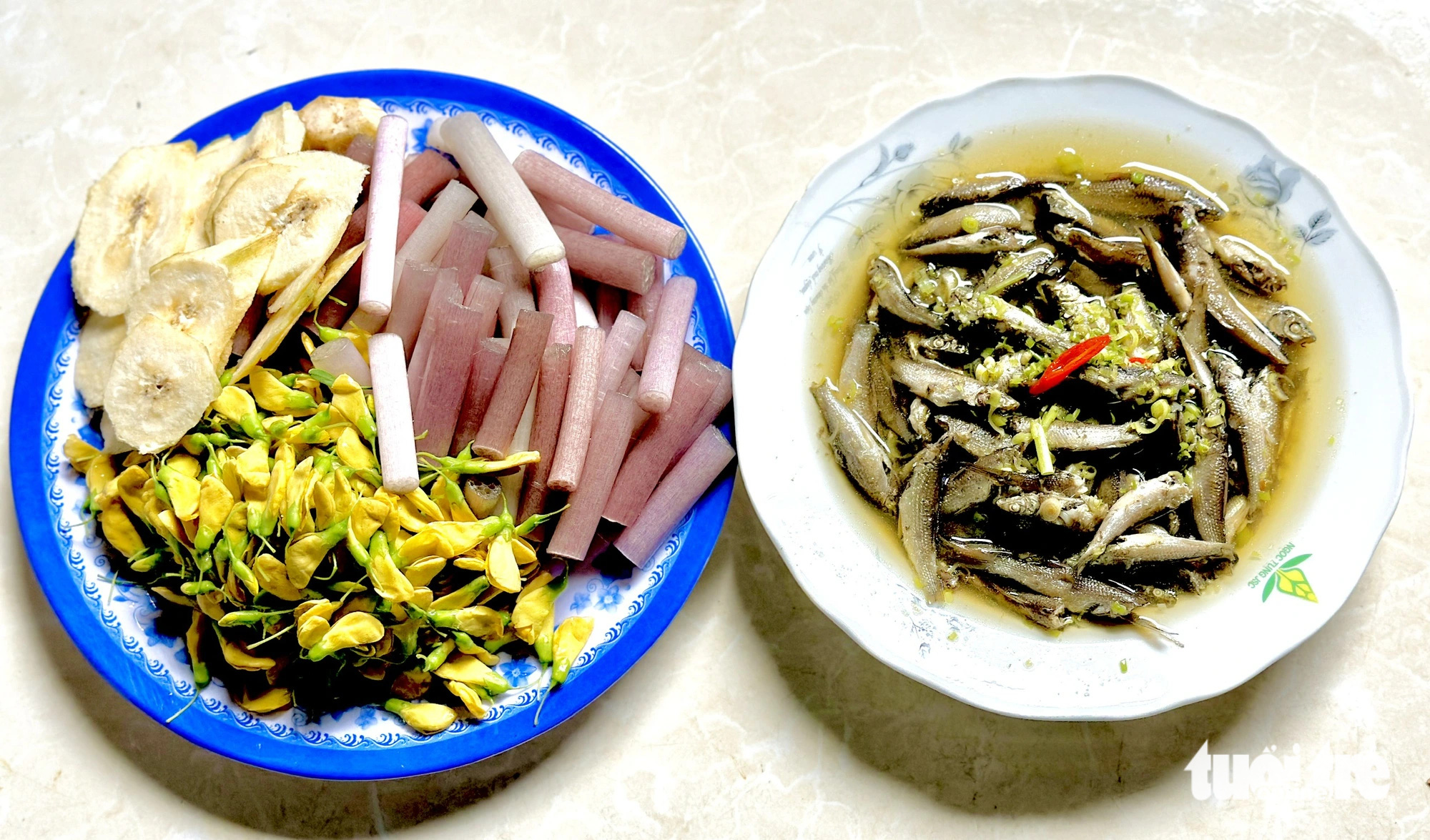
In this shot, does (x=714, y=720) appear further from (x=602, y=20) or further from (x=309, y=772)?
(x=602, y=20)

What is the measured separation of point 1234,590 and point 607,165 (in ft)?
5.11

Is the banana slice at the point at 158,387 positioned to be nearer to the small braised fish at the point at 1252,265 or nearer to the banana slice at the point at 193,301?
the banana slice at the point at 193,301

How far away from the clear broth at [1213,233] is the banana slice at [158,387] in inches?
45.4

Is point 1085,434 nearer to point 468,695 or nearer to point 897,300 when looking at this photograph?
point 897,300

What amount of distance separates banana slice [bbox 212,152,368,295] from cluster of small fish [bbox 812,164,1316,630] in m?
1.01

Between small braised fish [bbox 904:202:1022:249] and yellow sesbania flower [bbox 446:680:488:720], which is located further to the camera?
small braised fish [bbox 904:202:1022:249]

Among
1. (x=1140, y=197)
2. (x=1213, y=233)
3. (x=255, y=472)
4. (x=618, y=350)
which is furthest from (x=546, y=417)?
(x=1213, y=233)

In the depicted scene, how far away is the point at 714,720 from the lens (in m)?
2.05

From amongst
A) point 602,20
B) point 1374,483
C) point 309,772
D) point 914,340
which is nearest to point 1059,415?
point 914,340

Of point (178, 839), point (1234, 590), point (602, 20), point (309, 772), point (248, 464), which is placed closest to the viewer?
point (248, 464)

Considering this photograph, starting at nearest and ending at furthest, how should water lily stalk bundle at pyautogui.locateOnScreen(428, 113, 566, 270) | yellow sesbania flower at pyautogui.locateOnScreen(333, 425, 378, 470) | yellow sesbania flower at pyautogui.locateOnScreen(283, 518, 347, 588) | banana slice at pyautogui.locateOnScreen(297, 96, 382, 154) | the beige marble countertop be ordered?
1. yellow sesbania flower at pyautogui.locateOnScreen(283, 518, 347, 588)
2. yellow sesbania flower at pyautogui.locateOnScreen(333, 425, 378, 470)
3. water lily stalk bundle at pyautogui.locateOnScreen(428, 113, 566, 270)
4. banana slice at pyautogui.locateOnScreen(297, 96, 382, 154)
5. the beige marble countertop

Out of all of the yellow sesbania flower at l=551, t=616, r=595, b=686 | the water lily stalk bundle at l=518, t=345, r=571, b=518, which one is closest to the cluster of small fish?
the water lily stalk bundle at l=518, t=345, r=571, b=518

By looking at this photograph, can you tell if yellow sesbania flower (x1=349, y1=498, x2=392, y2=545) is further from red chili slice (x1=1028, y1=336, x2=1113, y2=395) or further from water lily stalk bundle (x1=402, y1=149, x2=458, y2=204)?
red chili slice (x1=1028, y1=336, x2=1113, y2=395)

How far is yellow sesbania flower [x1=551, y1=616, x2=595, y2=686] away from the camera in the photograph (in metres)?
1.77
